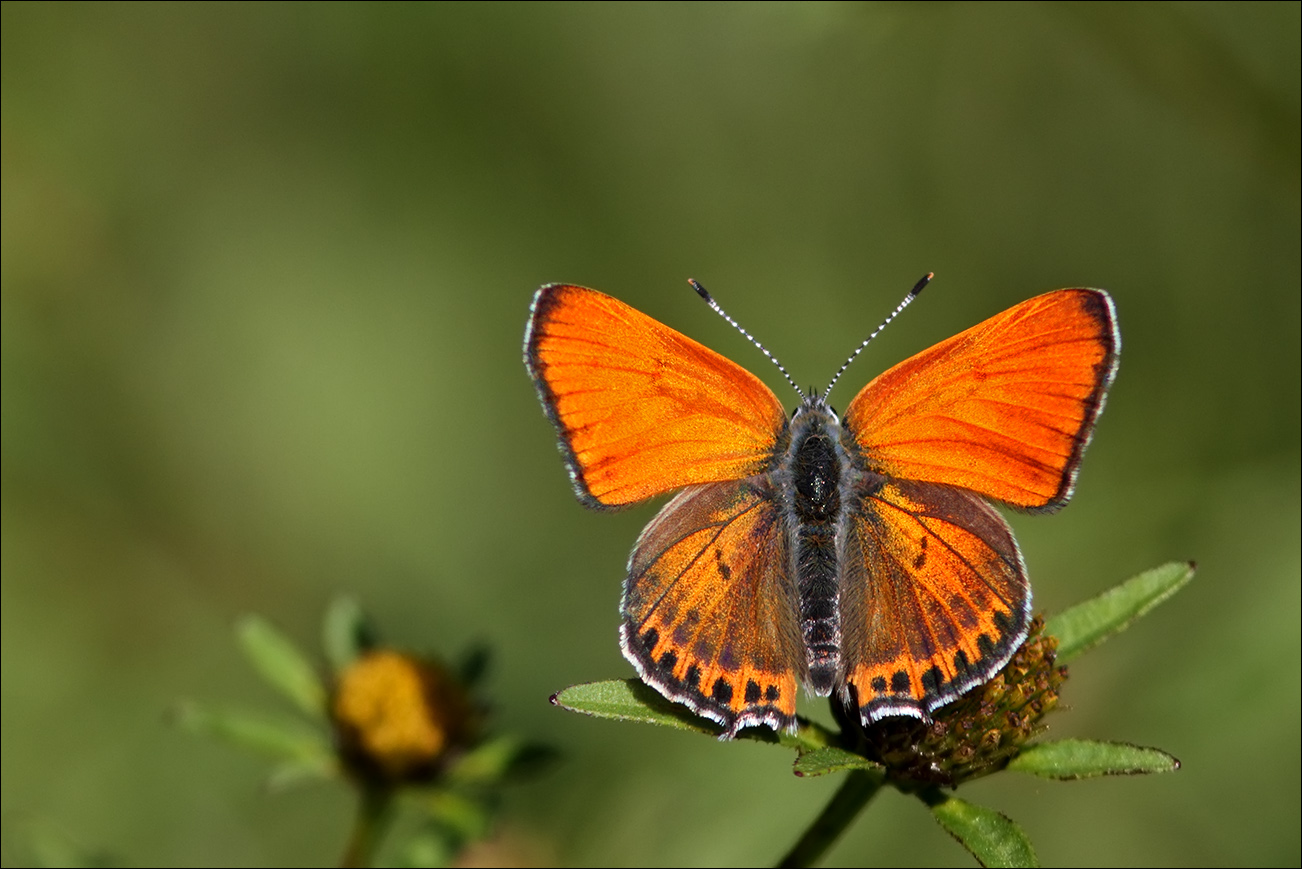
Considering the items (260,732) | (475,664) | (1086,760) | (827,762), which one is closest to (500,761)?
(475,664)

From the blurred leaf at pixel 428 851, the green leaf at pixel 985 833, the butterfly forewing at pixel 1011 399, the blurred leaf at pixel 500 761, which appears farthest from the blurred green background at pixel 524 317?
the butterfly forewing at pixel 1011 399

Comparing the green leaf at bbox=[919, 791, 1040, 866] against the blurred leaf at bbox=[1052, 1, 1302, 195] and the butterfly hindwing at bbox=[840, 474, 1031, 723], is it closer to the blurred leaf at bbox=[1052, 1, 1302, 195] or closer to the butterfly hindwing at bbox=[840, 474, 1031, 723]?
the butterfly hindwing at bbox=[840, 474, 1031, 723]

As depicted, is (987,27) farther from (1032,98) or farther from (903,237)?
(903,237)

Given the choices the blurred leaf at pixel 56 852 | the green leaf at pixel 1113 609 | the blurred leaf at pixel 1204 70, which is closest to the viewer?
the green leaf at pixel 1113 609

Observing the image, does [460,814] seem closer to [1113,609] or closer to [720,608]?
[720,608]

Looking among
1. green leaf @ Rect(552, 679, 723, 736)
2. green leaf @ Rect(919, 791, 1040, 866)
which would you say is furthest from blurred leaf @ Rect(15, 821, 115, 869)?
green leaf @ Rect(919, 791, 1040, 866)

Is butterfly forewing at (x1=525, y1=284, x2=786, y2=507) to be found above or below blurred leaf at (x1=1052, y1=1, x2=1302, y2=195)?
below

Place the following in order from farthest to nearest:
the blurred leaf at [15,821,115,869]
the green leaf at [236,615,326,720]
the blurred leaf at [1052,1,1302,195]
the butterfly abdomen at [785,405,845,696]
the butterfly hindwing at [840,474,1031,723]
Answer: the blurred leaf at [1052,1,1302,195]
the green leaf at [236,615,326,720]
the blurred leaf at [15,821,115,869]
the butterfly abdomen at [785,405,845,696]
the butterfly hindwing at [840,474,1031,723]

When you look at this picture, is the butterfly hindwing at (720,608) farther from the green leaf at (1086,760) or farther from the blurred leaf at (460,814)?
the blurred leaf at (460,814)
